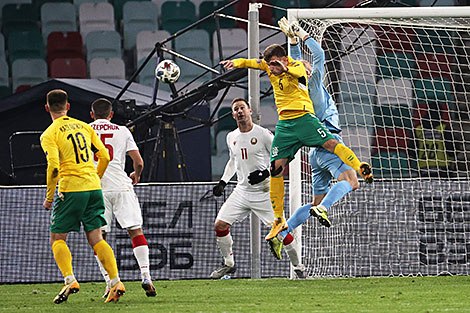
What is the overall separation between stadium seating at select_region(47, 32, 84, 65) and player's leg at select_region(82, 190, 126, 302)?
926 centimetres

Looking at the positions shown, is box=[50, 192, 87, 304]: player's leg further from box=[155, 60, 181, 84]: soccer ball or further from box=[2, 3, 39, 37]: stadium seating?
box=[2, 3, 39, 37]: stadium seating

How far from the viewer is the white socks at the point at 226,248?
919cm

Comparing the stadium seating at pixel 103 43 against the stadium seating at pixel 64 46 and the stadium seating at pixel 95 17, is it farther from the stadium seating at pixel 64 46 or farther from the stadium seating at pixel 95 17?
the stadium seating at pixel 95 17

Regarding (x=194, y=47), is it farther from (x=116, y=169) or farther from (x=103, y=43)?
(x=116, y=169)

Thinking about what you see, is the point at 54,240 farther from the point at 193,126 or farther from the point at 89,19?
the point at 89,19

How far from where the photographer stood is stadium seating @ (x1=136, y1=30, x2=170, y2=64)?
15516 mm

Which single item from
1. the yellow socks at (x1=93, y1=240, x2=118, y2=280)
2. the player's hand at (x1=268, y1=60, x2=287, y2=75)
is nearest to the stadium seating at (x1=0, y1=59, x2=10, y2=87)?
the player's hand at (x1=268, y1=60, x2=287, y2=75)

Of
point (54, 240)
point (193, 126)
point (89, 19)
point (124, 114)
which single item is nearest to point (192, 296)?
point (54, 240)

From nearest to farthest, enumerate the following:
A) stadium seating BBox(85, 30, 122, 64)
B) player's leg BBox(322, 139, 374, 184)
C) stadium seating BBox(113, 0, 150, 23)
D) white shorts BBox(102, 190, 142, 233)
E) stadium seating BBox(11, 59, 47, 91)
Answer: player's leg BBox(322, 139, 374, 184) → white shorts BBox(102, 190, 142, 233) → stadium seating BBox(11, 59, 47, 91) → stadium seating BBox(85, 30, 122, 64) → stadium seating BBox(113, 0, 150, 23)

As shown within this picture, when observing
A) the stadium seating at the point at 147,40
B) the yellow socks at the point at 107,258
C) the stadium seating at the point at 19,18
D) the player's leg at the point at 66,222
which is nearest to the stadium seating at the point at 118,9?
the stadium seating at the point at 147,40

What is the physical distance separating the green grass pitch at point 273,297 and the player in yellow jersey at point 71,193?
1.05 feet

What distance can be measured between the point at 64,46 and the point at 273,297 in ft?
32.9

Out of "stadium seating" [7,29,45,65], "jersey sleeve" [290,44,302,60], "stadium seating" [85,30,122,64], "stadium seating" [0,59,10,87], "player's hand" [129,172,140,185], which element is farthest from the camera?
"stadium seating" [85,30,122,64]

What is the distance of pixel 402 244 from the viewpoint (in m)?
9.85
